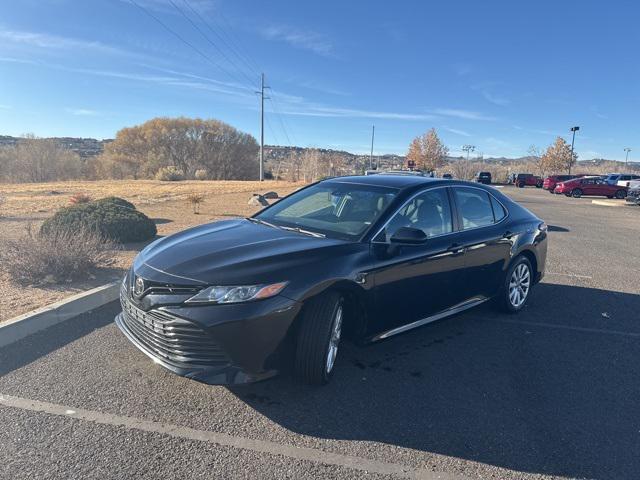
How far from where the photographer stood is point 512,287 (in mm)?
5250

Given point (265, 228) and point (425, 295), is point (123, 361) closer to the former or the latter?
point (265, 228)

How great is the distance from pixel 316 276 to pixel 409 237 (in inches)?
34.9

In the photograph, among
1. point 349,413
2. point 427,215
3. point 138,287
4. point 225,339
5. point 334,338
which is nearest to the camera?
point 225,339

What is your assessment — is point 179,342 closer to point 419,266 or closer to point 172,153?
point 419,266

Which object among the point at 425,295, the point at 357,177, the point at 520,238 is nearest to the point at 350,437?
the point at 425,295

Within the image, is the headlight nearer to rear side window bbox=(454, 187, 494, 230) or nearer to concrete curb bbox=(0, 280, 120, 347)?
concrete curb bbox=(0, 280, 120, 347)

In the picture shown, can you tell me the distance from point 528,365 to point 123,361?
3.48 m

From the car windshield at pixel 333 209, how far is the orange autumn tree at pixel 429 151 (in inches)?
2924

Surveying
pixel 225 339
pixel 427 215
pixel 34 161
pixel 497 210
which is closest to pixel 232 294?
pixel 225 339

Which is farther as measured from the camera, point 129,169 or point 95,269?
point 129,169

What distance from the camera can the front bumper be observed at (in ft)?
9.33

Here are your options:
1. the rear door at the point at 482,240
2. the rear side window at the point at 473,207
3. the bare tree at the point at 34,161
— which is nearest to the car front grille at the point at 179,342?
the rear door at the point at 482,240

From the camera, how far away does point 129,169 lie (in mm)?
74438

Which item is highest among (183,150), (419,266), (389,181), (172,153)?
(183,150)
